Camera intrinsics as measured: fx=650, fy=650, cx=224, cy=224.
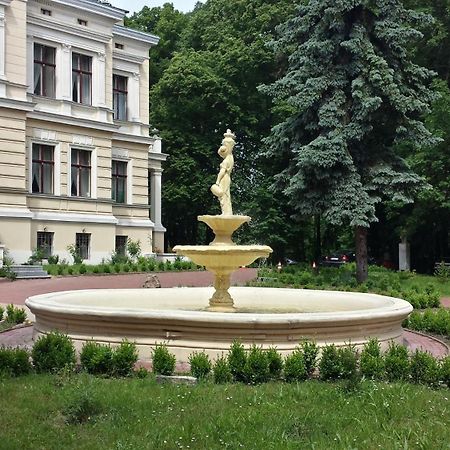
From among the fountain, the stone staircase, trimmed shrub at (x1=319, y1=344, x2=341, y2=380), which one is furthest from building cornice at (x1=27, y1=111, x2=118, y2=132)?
trimmed shrub at (x1=319, y1=344, x2=341, y2=380)

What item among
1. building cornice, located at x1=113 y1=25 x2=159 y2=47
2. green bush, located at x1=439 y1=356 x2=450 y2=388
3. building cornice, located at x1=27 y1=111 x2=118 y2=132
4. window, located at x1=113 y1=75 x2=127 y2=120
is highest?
building cornice, located at x1=113 y1=25 x2=159 y2=47

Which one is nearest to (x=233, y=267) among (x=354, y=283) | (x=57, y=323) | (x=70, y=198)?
(x=57, y=323)

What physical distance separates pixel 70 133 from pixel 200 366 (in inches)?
1063

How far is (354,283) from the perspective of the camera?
2234 cm

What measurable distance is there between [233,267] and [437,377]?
4608mm

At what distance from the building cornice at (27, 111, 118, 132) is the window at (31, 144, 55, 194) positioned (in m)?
1.39

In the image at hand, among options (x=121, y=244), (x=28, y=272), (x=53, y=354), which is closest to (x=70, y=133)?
(x=121, y=244)

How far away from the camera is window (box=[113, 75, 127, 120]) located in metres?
37.5

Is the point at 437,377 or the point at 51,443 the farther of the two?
the point at 437,377

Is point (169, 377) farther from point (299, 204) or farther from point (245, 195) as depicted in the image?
point (245, 195)

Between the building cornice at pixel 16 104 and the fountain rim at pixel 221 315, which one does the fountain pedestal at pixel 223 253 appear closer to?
the fountain rim at pixel 221 315

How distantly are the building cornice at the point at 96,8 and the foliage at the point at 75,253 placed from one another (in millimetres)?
12208

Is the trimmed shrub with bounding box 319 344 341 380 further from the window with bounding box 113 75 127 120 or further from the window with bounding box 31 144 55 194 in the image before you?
the window with bounding box 113 75 127 120

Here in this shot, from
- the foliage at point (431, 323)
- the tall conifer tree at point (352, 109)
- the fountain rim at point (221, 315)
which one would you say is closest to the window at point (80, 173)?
the tall conifer tree at point (352, 109)
